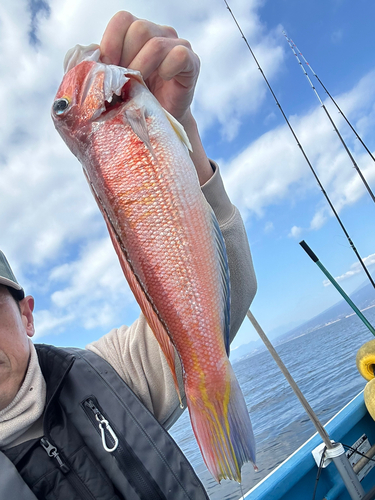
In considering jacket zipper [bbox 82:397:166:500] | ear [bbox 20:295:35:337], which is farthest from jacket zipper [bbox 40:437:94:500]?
ear [bbox 20:295:35:337]

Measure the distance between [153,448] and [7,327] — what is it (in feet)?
3.11

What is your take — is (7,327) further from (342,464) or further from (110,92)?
(342,464)

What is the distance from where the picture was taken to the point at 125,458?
159cm

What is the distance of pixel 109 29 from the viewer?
1.30 meters

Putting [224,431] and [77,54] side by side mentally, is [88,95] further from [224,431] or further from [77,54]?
[224,431]

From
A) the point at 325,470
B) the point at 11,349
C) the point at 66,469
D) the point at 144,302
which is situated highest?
the point at 11,349

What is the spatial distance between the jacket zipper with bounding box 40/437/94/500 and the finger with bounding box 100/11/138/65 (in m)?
1.75

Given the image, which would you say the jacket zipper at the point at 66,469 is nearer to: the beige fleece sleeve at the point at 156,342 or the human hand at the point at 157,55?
the beige fleece sleeve at the point at 156,342

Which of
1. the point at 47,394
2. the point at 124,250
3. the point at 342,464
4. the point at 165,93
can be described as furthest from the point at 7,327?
the point at 342,464

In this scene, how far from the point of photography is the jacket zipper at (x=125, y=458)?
60.2 inches

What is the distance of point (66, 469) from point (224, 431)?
3.28ft

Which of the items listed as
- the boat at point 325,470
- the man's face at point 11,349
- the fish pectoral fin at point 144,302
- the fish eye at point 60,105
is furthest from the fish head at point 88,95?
the boat at point 325,470

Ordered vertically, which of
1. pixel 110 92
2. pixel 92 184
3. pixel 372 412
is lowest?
pixel 372 412

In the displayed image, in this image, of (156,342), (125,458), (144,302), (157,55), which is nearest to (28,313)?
(156,342)
